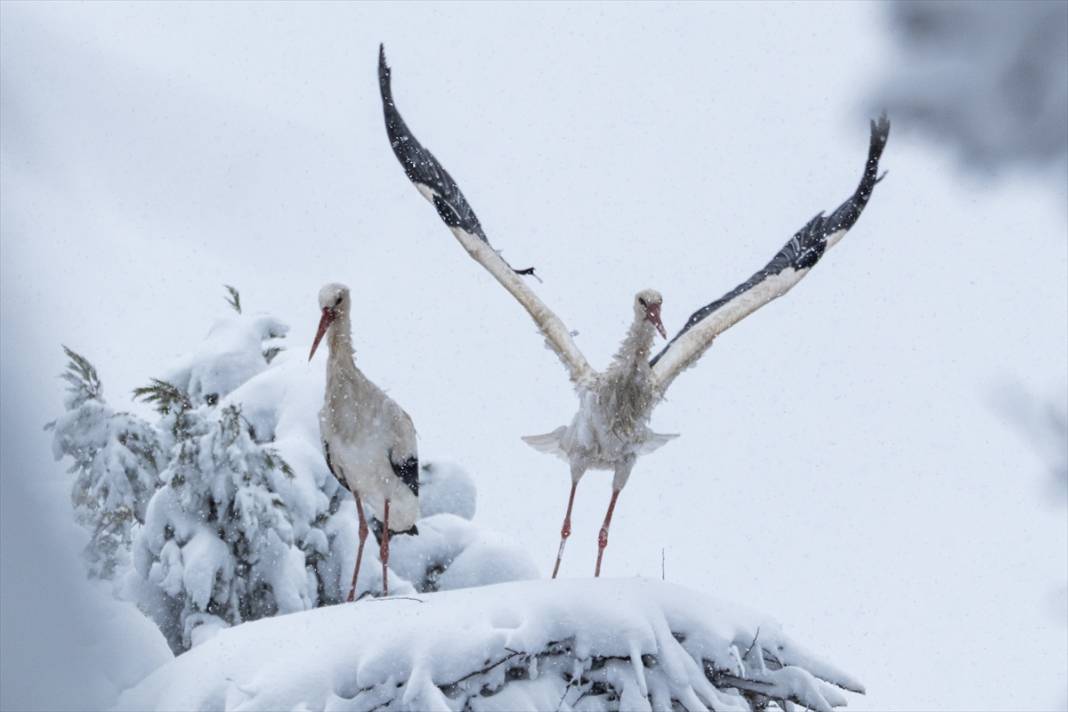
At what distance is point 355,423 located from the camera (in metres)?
6.50

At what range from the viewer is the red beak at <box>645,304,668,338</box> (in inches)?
278

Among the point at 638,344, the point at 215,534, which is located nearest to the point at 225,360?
the point at 215,534

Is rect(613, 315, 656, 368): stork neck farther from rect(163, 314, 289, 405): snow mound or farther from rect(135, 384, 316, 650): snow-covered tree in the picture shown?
rect(163, 314, 289, 405): snow mound

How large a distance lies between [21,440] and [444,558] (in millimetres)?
9964

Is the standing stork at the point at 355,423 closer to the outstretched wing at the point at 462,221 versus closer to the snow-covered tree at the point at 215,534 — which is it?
the outstretched wing at the point at 462,221

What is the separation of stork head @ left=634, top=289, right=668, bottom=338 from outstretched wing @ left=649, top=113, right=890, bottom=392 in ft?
1.37

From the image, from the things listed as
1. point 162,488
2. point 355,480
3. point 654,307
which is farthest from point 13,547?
point 162,488

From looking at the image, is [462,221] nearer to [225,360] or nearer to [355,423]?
[355,423]

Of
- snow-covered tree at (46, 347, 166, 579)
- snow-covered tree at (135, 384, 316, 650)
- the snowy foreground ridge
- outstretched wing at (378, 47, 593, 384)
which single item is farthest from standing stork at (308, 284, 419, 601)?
snow-covered tree at (46, 347, 166, 579)

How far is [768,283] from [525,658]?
4.71 m

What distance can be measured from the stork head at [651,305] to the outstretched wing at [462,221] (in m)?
0.61

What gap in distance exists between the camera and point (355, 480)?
22.0 ft

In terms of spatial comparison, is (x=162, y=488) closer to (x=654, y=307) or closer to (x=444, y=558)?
(x=444, y=558)

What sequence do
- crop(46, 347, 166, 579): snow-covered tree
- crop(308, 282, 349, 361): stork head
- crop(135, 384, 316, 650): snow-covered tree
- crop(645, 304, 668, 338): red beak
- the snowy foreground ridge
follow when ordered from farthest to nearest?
1. crop(135, 384, 316, 650): snow-covered tree
2. crop(46, 347, 166, 579): snow-covered tree
3. crop(645, 304, 668, 338): red beak
4. crop(308, 282, 349, 361): stork head
5. the snowy foreground ridge
